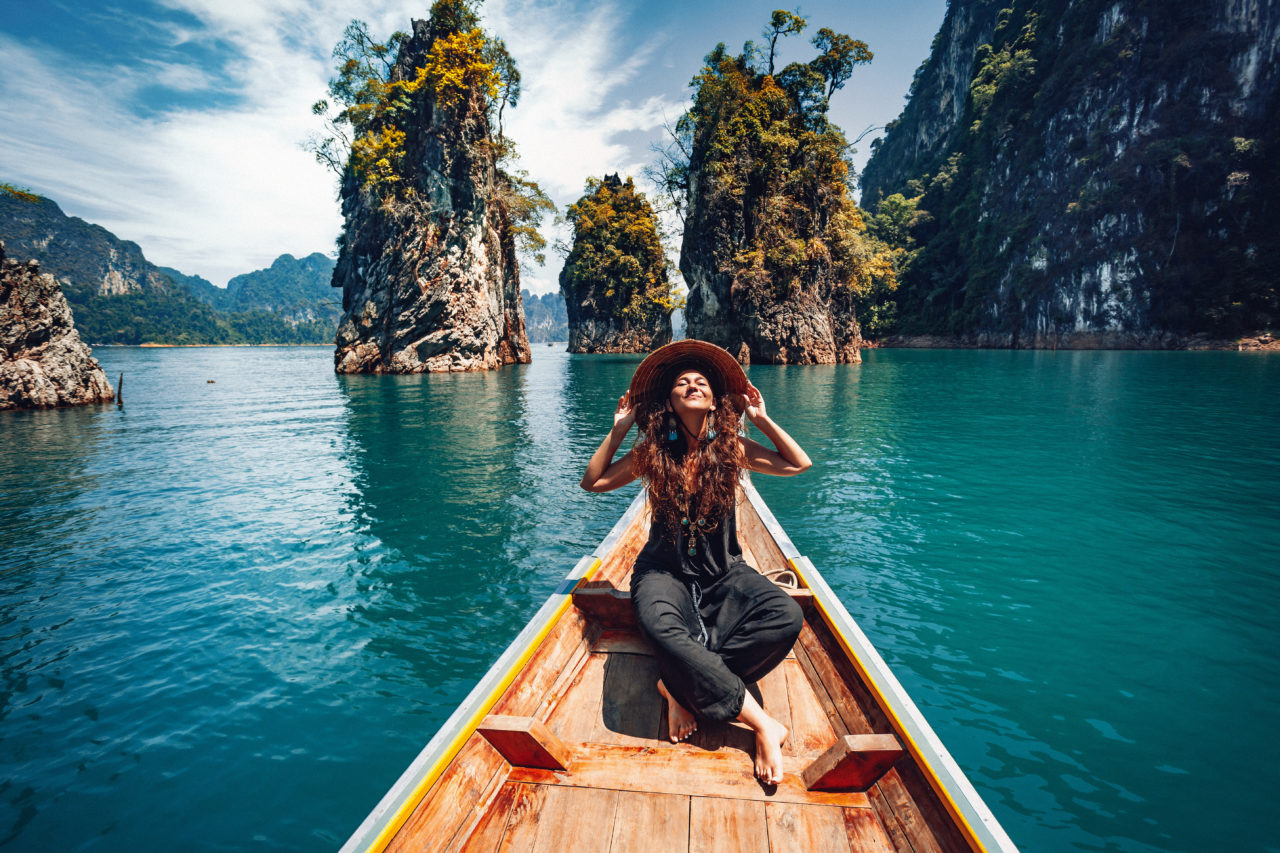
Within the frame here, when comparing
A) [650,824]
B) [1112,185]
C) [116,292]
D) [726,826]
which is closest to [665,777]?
[650,824]

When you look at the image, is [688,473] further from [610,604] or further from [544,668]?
[544,668]

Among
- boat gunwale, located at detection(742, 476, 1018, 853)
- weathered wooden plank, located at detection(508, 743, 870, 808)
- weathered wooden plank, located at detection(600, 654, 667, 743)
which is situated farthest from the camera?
weathered wooden plank, located at detection(600, 654, 667, 743)

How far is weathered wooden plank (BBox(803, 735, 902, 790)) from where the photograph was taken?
6.71ft

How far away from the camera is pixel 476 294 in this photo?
3450cm

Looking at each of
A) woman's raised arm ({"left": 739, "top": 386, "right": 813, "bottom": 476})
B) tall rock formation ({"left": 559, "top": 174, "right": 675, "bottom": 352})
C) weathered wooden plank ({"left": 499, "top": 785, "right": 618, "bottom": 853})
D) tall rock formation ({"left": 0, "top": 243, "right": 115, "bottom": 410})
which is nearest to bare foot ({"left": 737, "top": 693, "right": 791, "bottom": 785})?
weathered wooden plank ({"left": 499, "top": 785, "right": 618, "bottom": 853})

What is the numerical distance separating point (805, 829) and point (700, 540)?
1.39 meters

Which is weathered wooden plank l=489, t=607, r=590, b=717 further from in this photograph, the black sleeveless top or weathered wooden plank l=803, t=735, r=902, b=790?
weathered wooden plank l=803, t=735, r=902, b=790

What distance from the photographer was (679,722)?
2.54m

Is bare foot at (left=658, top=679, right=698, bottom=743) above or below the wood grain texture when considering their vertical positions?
above

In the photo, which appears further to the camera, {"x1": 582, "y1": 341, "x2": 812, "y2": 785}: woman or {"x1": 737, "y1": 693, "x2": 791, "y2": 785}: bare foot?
{"x1": 582, "y1": 341, "x2": 812, "y2": 785}: woman

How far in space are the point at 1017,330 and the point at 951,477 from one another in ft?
180

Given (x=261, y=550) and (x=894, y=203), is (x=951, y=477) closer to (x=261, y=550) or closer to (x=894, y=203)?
(x=261, y=550)

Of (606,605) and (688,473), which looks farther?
(606,605)

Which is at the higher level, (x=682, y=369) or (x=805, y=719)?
(x=682, y=369)
